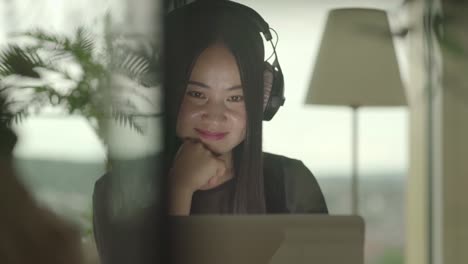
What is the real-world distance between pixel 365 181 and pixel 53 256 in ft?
2.63

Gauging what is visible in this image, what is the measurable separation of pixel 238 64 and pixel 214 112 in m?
0.14

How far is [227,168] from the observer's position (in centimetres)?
162

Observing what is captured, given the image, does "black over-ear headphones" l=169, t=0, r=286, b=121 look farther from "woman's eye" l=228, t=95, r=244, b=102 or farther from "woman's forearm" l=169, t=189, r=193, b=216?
"woman's forearm" l=169, t=189, r=193, b=216

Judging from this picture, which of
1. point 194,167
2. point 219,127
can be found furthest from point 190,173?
point 219,127

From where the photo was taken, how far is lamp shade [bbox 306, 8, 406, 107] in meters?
1.61

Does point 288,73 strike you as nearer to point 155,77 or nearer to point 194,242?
point 155,77

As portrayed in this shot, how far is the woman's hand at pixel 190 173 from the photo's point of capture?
5.16 feet

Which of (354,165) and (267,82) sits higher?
(267,82)

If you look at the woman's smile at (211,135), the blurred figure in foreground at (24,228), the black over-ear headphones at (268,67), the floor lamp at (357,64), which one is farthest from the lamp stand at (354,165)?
the blurred figure in foreground at (24,228)

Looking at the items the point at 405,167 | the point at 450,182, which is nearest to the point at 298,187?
the point at 405,167

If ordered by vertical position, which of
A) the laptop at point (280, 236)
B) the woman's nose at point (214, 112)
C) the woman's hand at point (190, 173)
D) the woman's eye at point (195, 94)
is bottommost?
the laptop at point (280, 236)

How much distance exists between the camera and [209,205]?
1.61 m

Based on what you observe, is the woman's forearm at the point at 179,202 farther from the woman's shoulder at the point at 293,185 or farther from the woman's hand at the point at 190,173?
the woman's shoulder at the point at 293,185

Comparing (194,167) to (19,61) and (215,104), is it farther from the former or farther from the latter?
(19,61)
